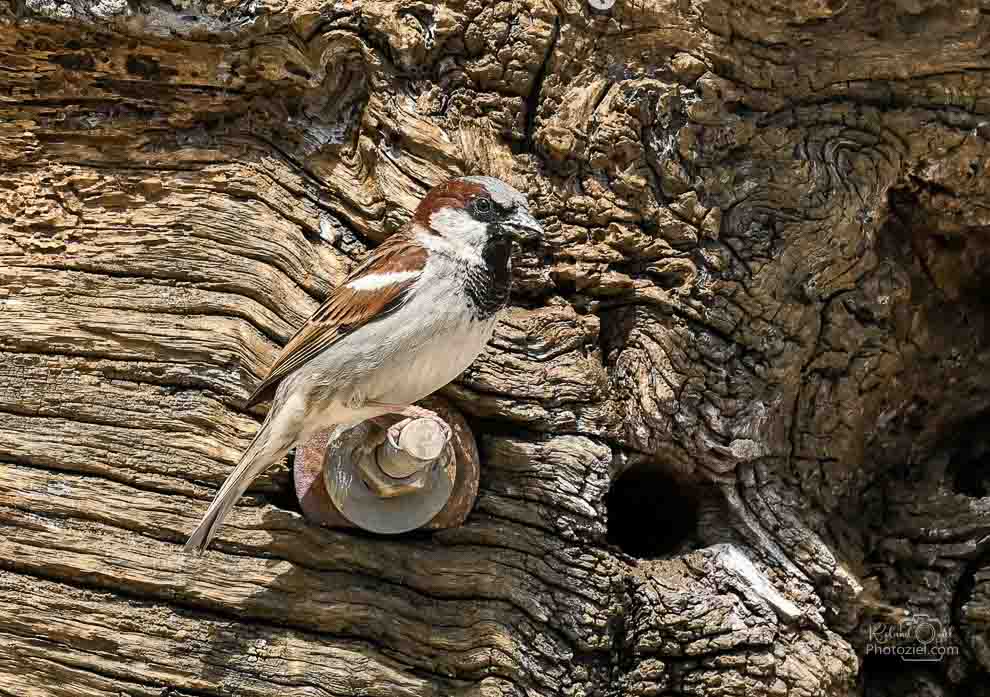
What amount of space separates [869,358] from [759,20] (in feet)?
3.26

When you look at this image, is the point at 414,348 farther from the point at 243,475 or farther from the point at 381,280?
the point at 243,475

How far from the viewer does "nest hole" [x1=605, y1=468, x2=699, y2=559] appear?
2.96 metres

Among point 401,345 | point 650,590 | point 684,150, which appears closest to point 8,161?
point 401,345

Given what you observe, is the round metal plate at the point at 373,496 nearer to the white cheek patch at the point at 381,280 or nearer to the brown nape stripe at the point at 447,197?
the white cheek patch at the point at 381,280

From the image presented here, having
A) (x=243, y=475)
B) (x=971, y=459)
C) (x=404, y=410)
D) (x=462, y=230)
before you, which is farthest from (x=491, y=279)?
(x=971, y=459)

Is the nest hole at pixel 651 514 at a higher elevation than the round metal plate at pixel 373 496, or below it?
higher

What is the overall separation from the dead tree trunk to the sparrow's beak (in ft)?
0.97

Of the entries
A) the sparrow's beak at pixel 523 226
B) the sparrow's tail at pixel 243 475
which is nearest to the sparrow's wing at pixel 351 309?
the sparrow's tail at pixel 243 475

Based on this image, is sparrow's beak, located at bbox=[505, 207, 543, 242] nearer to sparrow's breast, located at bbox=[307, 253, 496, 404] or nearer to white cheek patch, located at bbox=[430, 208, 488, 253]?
white cheek patch, located at bbox=[430, 208, 488, 253]

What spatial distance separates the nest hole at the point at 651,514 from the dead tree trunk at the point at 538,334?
0.04 ft

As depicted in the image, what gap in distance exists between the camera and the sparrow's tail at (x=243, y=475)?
2.36 m

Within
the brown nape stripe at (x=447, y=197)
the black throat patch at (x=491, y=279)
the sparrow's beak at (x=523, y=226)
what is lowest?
the black throat patch at (x=491, y=279)

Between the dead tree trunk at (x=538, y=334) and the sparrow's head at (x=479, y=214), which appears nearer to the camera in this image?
the dead tree trunk at (x=538, y=334)

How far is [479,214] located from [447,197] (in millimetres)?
99
